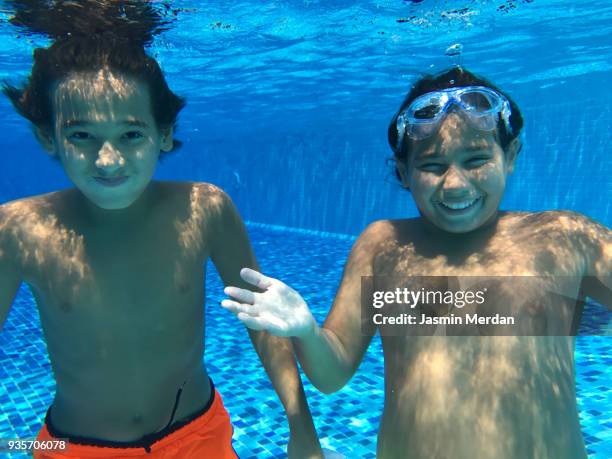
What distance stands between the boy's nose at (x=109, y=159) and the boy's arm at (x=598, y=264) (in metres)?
2.28

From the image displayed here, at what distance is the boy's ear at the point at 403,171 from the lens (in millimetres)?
2711

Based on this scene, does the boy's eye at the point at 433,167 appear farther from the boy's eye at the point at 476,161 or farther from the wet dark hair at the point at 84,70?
the wet dark hair at the point at 84,70

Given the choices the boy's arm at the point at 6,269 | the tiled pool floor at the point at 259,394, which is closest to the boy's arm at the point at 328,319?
the boy's arm at the point at 6,269

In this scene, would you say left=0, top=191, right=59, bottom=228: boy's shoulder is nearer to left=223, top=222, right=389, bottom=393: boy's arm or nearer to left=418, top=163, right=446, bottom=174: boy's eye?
left=223, top=222, right=389, bottom=393: boy's arm

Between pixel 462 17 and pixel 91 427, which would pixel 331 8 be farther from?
pixel 91 427

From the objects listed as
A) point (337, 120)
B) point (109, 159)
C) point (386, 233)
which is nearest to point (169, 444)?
point (109, 159)

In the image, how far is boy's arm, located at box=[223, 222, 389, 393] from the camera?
6.81 ft

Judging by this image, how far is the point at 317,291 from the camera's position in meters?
10.9

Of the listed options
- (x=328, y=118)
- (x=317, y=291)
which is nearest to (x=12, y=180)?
(x=328, y=118)

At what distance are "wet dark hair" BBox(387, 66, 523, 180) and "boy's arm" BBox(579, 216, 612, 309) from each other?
1.97ft

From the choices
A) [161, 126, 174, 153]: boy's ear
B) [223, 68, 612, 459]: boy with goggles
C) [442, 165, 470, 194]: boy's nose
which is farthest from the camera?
[161, 126, 174, 153]: boy's ear

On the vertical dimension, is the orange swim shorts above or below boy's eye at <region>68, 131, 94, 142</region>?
below

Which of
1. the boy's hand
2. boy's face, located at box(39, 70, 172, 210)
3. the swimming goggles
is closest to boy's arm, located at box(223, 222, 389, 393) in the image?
the boy's hand

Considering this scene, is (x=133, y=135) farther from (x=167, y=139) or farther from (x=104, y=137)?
(x=167, y=139)
